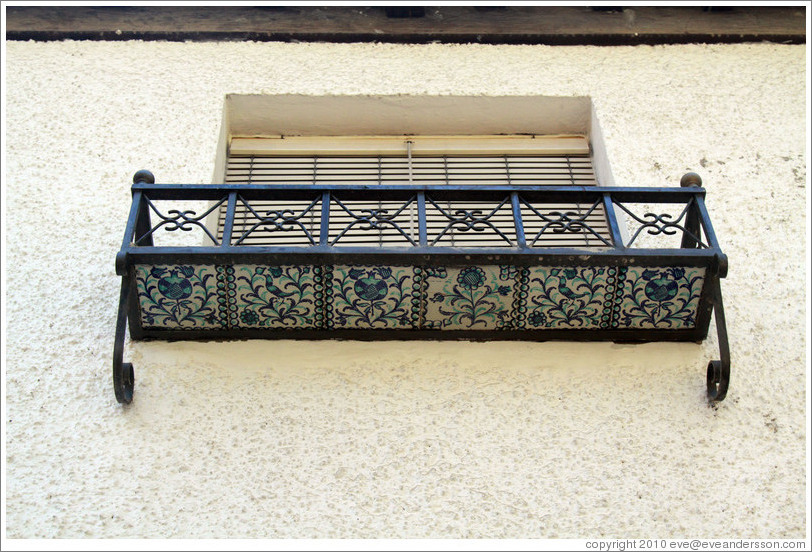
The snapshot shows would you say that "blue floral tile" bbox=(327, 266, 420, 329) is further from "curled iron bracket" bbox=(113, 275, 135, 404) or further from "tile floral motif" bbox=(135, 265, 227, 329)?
"curled iron bracket" bbox=(113, 275, 135, 404)

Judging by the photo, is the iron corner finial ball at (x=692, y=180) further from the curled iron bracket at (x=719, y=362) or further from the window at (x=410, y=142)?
the window at (x=410, y=142)

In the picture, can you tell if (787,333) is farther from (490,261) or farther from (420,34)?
(420,34)

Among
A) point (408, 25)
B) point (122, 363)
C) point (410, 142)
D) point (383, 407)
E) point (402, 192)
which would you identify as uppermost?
point (408, 25)

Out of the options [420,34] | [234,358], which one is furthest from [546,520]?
[420,34]

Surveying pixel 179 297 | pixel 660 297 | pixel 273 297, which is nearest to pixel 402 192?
pixel 273 297

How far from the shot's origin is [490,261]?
3621 mm

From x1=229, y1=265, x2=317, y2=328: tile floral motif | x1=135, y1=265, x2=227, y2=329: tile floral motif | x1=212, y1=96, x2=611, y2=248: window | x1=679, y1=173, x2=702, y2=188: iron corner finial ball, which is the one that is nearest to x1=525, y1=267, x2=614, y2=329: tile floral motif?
x1=679, y1=173, x2=702, y2=188: iron corner finial ball

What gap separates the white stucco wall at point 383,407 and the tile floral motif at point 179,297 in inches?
4.5

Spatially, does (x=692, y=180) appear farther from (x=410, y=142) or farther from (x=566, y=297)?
(x=410, y=142)

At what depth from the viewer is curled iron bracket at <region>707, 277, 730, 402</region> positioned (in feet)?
11.9

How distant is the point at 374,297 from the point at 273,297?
38cm

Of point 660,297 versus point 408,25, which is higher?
point 408,25

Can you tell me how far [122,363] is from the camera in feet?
11.8

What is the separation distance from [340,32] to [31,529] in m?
3.37
